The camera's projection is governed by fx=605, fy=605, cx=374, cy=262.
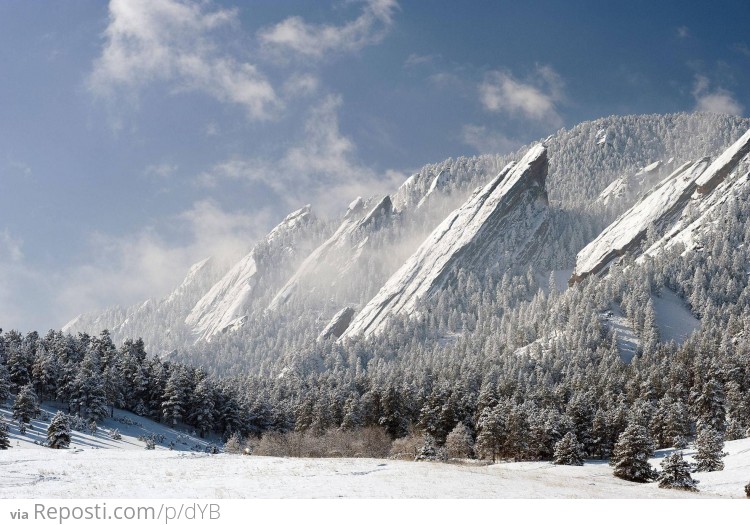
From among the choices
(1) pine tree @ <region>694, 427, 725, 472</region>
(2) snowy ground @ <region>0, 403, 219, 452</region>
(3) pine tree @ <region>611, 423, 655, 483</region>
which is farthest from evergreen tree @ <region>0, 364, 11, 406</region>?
(1) pine tree @ <region>694, 427, 725, 472</region>

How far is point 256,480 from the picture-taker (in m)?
32.8

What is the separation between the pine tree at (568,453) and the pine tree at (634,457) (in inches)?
595

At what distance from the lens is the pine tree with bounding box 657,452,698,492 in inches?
1747

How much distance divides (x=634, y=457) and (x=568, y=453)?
1618cm

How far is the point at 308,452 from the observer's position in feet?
253

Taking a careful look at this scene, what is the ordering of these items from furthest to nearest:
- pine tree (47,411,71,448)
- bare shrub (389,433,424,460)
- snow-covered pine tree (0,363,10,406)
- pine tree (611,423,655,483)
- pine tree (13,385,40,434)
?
snow-covered pine tree (0,363,10,406), pine tree (13,385,40,434), bare shrub (389,433,424,460), pine tree (47,411,71,448), pine tree (611,423,655,483)

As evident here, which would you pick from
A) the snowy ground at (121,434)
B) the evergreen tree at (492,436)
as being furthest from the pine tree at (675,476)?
the snowy ground at (121,434)

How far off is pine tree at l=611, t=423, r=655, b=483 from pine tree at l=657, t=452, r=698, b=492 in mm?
6720

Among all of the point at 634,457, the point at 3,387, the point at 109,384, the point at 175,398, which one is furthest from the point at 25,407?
the point at 634,457

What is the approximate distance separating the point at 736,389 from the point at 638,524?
77.4 metres

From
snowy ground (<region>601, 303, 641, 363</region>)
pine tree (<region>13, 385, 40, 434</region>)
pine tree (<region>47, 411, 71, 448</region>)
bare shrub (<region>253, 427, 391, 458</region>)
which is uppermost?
snowy ground (<region>601, 303, 641, 363</region>)

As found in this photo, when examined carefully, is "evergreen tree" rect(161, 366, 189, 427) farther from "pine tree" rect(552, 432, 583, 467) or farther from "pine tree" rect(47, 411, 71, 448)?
"pine tree" rect(552, 432, 583, 467)

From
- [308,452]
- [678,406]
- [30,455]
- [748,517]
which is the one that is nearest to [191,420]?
[308,452]

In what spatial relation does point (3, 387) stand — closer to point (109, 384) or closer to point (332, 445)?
point (109, 384)
